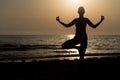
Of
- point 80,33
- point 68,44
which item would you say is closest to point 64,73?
point 68,44

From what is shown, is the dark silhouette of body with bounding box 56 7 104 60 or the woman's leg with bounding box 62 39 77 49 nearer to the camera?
the woman's leg with bounding box 62 39 77 49

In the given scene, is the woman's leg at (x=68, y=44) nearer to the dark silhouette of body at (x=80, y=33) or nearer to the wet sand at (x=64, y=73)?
the dark silhouette of body at (x=80, y=33)

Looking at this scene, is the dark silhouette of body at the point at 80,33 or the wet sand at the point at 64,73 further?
the dark silhouette of body at the point at 80,33

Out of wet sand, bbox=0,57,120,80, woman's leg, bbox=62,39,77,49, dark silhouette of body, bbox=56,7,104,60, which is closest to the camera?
wet sand, bbox=0,57,120,80

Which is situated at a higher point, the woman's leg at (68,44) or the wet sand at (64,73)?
the woman's leg at (68,44)

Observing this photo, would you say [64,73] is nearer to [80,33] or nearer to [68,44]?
[68,44]

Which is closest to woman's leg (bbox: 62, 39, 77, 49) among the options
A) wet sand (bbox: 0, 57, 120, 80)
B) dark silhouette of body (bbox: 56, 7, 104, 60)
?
dark silhouette of body (bbox: 56, 7, 104, 60)

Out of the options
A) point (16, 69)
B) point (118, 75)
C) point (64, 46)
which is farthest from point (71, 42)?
point (16, 69)

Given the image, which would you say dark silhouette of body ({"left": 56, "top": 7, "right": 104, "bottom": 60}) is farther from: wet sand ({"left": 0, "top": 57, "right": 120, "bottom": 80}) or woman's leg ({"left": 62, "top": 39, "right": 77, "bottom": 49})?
wet sand ({"left": 0, "top": 57, "right": 120, "bottom": 80})

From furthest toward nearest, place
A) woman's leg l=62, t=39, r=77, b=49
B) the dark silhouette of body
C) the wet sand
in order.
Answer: the dark silhouette of body, woman's leg l=62, t=39, r=77, b=49, the wet sand

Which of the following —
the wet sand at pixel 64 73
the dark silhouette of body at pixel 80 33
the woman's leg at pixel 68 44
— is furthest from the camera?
the dark silhouette of body at pixel 80 33

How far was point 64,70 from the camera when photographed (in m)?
10.5

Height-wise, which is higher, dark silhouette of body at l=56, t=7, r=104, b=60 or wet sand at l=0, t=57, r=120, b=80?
dark silhouette of body at l=56, t=7, r=104, b=60

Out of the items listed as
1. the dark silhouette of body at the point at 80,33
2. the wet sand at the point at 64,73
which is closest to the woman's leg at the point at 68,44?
the dark silhouette of body at the point at 80,33
